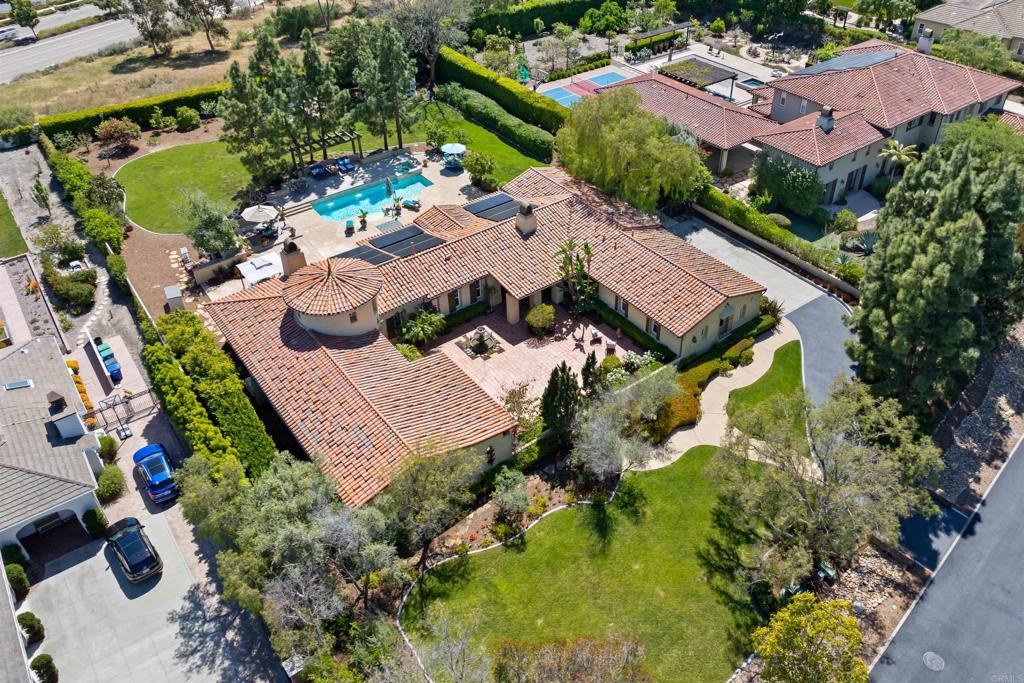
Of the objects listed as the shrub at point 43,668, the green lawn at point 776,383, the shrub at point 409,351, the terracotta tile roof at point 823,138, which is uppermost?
the terracotta tile roof at point 823,138

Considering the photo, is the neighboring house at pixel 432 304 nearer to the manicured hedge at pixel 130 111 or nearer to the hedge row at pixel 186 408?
the hedge row at pixel 186 408

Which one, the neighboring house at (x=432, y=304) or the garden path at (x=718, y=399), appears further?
the garden path at (x=718, y=399)

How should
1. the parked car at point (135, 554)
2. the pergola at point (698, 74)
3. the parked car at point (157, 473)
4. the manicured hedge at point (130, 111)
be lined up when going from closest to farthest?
the parked car at point (135, 554) < the parked car at point (157, 473) < the manicured hedge at point (130, 111) < the pergola at point (698, 74)

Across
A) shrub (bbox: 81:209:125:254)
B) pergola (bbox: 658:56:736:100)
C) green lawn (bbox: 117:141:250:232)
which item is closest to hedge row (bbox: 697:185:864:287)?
pergola (bbox: 658:56:736:100)

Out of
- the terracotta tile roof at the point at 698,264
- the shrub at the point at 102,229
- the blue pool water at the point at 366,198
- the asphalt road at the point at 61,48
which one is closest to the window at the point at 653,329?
the terracotta tile roof at the point at 698,264

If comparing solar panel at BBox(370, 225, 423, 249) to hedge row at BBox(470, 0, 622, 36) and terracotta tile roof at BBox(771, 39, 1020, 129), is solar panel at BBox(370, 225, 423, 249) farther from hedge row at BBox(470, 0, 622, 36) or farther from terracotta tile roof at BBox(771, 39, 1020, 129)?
hedge row at BBox(470, 0, 622, 36)

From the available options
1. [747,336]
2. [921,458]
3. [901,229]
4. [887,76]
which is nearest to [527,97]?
[887,76]
